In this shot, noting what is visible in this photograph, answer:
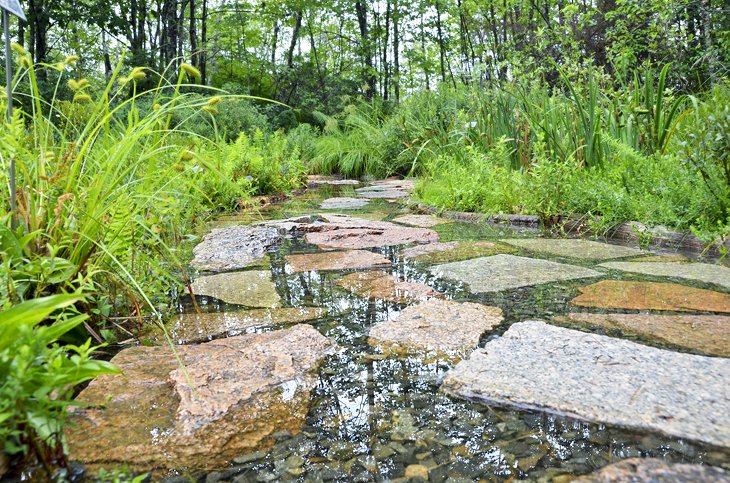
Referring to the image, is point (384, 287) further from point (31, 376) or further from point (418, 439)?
point (31, 376)

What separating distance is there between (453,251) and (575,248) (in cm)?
71

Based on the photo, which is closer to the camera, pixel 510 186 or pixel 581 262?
pixel 581 262

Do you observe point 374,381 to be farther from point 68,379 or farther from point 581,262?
point 581,262

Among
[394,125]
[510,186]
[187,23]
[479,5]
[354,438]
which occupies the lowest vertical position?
[354,438]

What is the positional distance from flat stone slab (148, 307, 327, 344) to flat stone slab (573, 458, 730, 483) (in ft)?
3.56

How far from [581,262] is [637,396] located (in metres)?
1.53

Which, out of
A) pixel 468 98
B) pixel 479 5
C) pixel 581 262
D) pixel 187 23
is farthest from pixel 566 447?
pixel 187 23

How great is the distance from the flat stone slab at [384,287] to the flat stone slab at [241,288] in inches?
13.1

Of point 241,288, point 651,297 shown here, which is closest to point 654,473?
point 651,297

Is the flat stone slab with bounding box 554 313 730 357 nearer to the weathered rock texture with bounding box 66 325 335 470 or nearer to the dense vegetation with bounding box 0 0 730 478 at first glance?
the weathered rock texture with bounding box 66 325 335 470

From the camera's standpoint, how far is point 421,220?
415 cm

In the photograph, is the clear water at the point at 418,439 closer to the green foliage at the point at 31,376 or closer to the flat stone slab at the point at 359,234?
the green foliage at the point at 31,376

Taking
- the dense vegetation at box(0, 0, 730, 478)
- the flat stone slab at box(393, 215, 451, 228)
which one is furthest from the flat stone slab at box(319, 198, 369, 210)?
the flat stone slab at box(393, 215, 451, 228)

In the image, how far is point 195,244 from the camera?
3.18m
